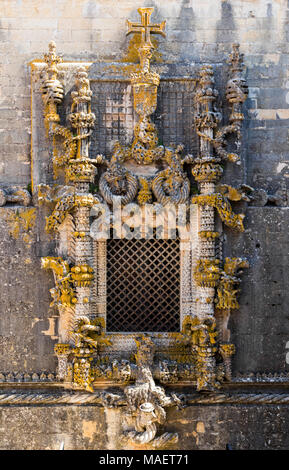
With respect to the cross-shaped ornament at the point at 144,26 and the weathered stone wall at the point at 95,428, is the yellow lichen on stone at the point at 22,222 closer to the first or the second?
the weathered stone wall at the point at 95,428

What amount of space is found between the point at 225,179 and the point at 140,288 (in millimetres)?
1869

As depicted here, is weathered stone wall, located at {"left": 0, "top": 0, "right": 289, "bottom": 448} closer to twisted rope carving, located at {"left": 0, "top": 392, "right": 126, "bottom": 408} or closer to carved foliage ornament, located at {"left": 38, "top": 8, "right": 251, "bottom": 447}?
twisted rope carving, located at {"left": 0, "top": 392, "right": 126, "bottom": 408}

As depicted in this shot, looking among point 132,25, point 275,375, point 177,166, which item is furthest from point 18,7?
point 275,375

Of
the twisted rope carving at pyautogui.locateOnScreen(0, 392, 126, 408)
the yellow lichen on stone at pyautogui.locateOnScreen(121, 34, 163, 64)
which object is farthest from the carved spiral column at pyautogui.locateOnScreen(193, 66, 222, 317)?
the twisted rope carving at pyautogui.locateOnScreen(0, 392, 126, 408)

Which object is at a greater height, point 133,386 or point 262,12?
point 262,12

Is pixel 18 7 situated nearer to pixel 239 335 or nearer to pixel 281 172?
pixel 281 172

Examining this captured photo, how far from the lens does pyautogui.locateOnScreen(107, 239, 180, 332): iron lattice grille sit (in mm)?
8992

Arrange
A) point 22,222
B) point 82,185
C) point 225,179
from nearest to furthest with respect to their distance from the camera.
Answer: point 82,185 < point 22,222 < point 225,179

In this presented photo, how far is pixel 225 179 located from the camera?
900 cm

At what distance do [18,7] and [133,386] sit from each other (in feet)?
17.2

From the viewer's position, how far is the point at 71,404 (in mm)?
8836

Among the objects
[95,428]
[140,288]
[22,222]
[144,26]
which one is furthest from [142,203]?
[95,428]

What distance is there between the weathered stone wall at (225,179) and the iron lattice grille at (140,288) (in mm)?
799

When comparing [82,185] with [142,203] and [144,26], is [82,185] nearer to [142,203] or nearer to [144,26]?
[142,203]
